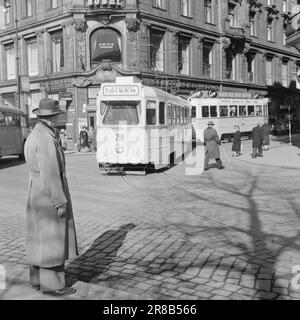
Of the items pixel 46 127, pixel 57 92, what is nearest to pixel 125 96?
pixel 46 127

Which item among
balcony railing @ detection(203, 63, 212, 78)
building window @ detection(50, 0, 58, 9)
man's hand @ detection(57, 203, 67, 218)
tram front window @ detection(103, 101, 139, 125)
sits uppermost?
building window @ detection(50, 0, 58, 9)

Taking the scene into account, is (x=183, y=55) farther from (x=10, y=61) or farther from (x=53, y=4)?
(x=10, y=61)

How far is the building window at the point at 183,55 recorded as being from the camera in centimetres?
3919

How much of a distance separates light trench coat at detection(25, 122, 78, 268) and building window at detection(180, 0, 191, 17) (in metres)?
36.8

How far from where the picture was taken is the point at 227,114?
34750 millimetres

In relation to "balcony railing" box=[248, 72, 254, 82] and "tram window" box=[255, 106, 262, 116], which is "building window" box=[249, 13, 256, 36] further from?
"tram window" box=[255, 106, 262, 116]

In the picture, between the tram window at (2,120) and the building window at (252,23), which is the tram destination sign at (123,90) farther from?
the building window at (252,23)

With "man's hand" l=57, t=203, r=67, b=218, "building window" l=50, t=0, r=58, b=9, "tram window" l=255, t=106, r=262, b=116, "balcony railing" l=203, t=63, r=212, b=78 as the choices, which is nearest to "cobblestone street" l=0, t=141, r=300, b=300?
"man's hand" l=57, t=203, r=67, b=218

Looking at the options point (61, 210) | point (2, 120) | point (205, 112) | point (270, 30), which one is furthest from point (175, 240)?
point (270, 30)

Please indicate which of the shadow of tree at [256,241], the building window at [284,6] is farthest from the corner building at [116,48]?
the shadow of tree at [256,241]

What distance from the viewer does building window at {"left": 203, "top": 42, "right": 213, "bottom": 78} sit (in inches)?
1658

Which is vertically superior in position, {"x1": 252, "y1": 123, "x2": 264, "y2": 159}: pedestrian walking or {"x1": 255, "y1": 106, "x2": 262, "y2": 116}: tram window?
{"x1": 255, "y1": 106, "x2": 262, "y2": 116}: tram window
